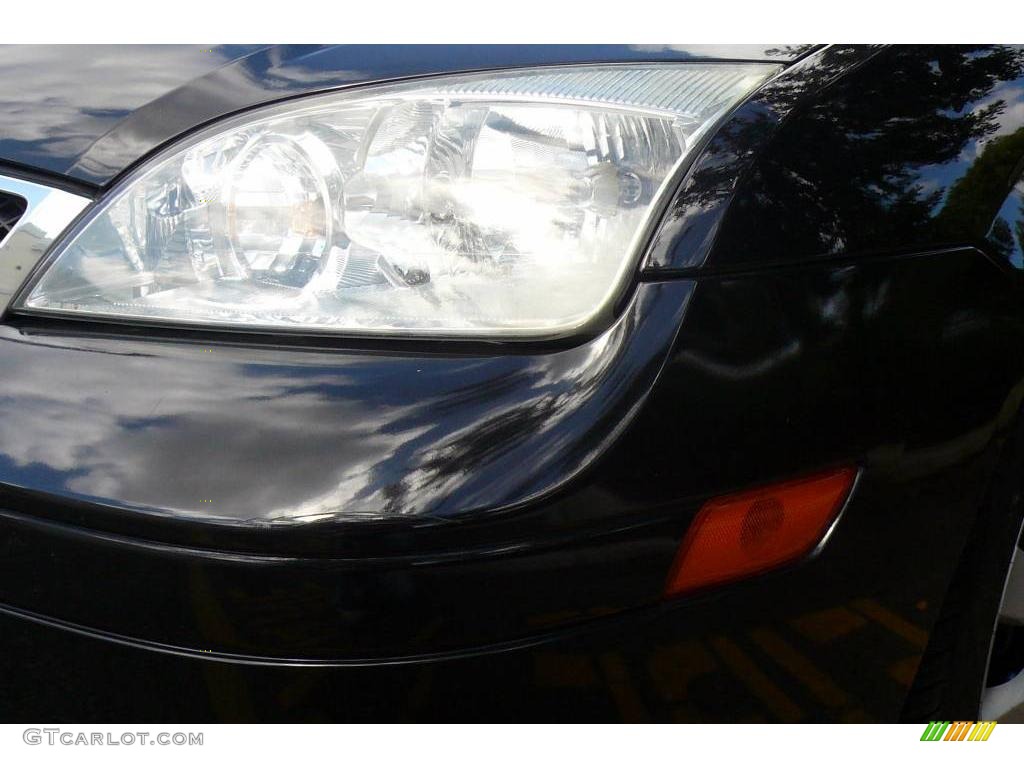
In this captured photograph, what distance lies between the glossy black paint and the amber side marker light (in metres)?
0.02

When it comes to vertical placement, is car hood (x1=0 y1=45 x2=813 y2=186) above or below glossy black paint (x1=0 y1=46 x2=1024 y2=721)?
above

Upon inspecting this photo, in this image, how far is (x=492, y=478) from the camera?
3.68ft

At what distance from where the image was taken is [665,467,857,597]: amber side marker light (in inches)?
47.3

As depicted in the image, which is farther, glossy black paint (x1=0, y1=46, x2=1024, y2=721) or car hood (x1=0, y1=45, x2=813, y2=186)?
car hood (x1=0, y1=45, x2=813, y2=186)

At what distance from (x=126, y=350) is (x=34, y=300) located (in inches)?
6.0

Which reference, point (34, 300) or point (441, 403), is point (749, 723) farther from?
point (34, 300)

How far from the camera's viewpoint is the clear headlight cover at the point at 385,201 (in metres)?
1.27

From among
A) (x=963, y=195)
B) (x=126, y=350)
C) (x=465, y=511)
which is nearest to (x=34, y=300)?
(x=126, y=350)

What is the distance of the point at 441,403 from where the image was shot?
1.15 metres

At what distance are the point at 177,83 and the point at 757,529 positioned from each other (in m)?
0.89

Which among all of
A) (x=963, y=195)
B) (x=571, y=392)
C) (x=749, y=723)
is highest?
(x=963, y=195)

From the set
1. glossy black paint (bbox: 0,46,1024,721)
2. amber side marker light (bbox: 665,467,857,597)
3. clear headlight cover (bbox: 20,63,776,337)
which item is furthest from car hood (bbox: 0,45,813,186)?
amber side marker light (bbox: 665,467,857,597)

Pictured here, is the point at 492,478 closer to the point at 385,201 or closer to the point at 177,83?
the point at 385,201

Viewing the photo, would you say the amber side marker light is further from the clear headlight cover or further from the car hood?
the car hood
